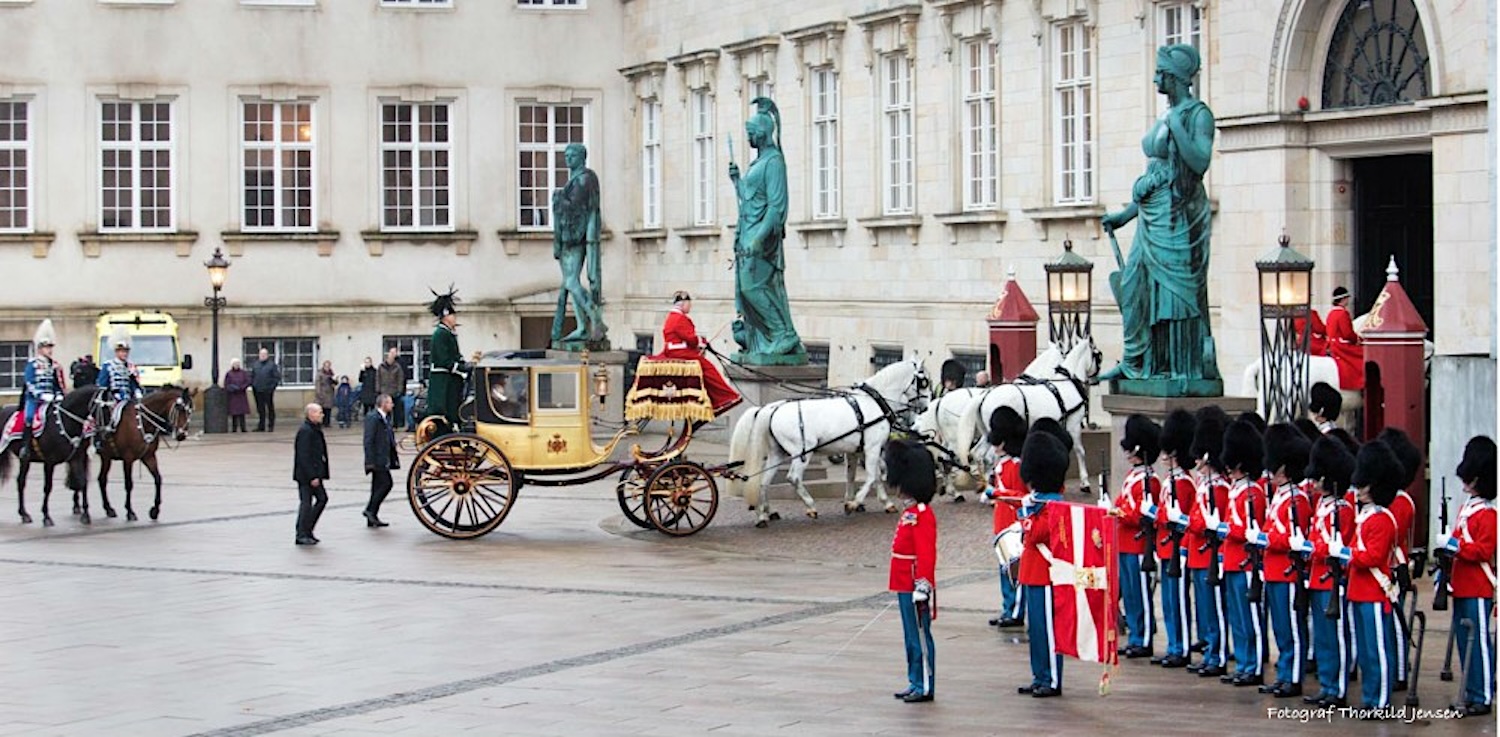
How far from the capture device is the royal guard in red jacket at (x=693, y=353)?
24812 millimetres

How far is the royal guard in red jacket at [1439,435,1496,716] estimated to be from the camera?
1346 cm

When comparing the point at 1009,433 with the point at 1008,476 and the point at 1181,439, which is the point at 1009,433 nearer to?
the point at 1008,476

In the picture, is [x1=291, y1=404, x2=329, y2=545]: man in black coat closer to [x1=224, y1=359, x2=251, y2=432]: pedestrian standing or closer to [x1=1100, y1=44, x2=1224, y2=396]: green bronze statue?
[x1=1100, y1=44, x2=1224, y2=396]: green bronze statue

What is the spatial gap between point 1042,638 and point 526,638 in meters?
4.13

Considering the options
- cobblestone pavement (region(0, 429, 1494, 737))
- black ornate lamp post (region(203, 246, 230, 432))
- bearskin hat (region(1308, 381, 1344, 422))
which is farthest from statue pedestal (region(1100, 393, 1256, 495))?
black ornate lamp post (region(203, 246, 230, 432))

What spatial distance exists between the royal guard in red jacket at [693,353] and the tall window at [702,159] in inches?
732

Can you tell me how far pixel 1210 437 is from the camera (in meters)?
15.3

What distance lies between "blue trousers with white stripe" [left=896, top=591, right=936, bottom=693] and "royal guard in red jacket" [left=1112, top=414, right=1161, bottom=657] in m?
1.84

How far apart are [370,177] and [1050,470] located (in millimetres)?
32514

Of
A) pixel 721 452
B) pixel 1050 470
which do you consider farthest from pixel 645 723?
pixel 721 452

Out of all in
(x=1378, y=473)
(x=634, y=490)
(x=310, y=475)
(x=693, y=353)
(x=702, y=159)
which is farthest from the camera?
(x=702, y=159)

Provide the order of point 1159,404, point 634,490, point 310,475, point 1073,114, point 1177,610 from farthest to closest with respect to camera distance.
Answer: point 1073,114 → point 634,490 → point 310,475 → point 1159,404 → point 1177,610

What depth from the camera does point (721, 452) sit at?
3412cm

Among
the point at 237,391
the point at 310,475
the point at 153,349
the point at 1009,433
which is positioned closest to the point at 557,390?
the point at 310,475
